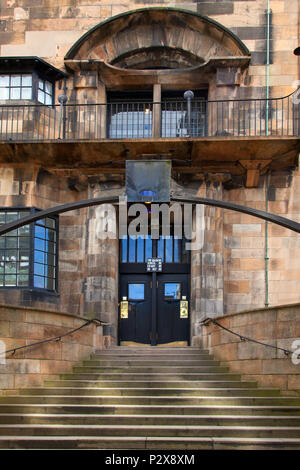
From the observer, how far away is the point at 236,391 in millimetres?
11586

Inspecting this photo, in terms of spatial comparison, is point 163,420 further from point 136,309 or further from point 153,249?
point 153,249

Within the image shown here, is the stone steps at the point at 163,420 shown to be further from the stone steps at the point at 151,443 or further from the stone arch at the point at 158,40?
the stone arch at the point at 158,40

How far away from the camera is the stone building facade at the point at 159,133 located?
15156 mm

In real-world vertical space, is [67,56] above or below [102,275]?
above

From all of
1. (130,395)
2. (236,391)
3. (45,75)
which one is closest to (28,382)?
(130,395)

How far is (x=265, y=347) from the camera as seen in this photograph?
38.5ft

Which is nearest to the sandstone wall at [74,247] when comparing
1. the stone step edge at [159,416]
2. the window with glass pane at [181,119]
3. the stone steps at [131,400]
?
the window with glass pane at [181,119]

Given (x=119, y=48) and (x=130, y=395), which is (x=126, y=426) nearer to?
(x=130, y=395)

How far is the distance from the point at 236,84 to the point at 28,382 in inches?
362

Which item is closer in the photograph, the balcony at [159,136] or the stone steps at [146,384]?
the stone steps at [146,384]

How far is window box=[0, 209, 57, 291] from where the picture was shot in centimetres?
1509

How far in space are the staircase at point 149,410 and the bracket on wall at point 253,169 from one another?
191 inches

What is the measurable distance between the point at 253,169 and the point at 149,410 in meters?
7.05

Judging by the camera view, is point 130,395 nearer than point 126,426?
No
